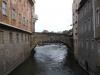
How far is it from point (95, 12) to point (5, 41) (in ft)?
32.2

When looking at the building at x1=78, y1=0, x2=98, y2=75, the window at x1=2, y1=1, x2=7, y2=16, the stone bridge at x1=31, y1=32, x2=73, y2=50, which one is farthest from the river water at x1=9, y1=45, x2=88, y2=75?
the window at x1=2, y1=1, x2=7, y2=16

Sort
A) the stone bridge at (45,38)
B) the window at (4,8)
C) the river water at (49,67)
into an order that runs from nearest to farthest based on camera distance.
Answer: the window at (4,8)
the river water at (49,67)
the stone bridge at (45,38)

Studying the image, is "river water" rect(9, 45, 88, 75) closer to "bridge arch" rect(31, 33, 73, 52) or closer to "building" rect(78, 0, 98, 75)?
"building" rect(78, 0, 98, 75)

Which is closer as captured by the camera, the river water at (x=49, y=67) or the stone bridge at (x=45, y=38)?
the river water at (x=49, y=67)

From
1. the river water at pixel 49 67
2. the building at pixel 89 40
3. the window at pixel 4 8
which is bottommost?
the river water at pixel 49 67

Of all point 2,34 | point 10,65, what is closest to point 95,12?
point 2,34

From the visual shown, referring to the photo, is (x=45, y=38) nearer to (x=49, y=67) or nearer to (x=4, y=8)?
(x=49, y=67)

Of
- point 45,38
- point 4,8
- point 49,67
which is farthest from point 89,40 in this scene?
point 45,38

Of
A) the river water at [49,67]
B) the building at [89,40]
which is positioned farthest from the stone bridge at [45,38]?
the building at [89,40]

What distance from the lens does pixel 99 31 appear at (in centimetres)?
1367

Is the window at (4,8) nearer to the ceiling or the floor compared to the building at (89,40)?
nearer to the ceiling

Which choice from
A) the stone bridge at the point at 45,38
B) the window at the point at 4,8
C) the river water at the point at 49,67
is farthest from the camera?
the stone bridge at the point at 45,38

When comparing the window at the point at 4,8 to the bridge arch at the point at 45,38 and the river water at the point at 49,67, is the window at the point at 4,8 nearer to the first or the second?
the river water at the point at 49,67

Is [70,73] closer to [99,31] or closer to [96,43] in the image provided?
[96,43]
